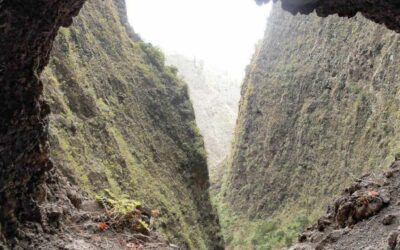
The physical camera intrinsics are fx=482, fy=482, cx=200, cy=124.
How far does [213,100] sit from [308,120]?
5636 centimetres

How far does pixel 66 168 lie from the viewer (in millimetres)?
11289

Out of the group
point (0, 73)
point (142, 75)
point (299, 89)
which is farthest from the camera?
point (299, 89)

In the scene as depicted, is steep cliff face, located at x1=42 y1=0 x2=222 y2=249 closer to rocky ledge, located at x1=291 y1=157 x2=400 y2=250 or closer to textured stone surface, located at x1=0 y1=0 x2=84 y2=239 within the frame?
textured stone surface, located at x1=0 y1=0 x2=84 y2=239

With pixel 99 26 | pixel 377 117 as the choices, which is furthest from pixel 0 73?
pixel 377 117

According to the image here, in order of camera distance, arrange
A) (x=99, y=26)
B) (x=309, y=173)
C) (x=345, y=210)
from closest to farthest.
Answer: (x=345, y=210), (x=99, y=26), (x=309, y=173)

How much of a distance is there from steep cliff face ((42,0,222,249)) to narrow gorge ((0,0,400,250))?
2.8 inches

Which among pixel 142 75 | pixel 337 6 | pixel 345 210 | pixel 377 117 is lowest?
pixel 345 210

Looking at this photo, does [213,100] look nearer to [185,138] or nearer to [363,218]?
[185,138]

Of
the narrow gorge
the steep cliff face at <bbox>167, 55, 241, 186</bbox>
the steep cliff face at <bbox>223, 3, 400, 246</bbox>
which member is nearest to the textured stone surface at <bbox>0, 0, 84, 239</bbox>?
the narrow gorge

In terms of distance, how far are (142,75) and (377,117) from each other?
10278 mm

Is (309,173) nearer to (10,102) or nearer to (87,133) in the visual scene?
(87,133)

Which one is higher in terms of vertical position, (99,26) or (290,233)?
(99,26)

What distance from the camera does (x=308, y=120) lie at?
27984 mm

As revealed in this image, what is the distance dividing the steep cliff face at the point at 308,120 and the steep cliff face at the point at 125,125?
671 cm
